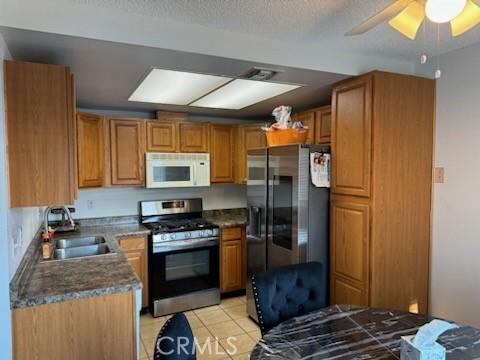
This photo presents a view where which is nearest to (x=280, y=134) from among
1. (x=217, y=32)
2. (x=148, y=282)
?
Result: (x=217, y=32)

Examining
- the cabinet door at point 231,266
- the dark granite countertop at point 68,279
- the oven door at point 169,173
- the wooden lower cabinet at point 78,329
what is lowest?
the cabinet door at point 231,266

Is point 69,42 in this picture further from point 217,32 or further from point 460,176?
point 460,176

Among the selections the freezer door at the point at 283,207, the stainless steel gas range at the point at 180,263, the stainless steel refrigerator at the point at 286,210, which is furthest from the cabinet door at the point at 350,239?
the stainless steel gas range at the point at 180,263

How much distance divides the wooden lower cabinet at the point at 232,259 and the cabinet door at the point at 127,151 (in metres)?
1.16

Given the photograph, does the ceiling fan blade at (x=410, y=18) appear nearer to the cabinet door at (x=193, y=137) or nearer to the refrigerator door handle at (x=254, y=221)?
the refrigerator door handle at (x=254, y=221)

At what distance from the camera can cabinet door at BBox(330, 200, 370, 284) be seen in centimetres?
243

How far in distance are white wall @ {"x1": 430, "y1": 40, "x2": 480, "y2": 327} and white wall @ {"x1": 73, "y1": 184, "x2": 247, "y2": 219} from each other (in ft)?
8.28

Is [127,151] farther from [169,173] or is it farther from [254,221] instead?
[254,221]

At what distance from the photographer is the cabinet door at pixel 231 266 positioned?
3721 mm

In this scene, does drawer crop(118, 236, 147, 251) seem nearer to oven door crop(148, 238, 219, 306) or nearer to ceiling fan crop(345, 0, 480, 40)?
oven door crop(148, 238, 219, 306)

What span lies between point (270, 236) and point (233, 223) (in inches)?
29.4

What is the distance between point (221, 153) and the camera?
3979 mm

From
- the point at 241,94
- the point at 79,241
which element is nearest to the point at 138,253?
the point at 79,241

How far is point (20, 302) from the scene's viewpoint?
5.37 feet
